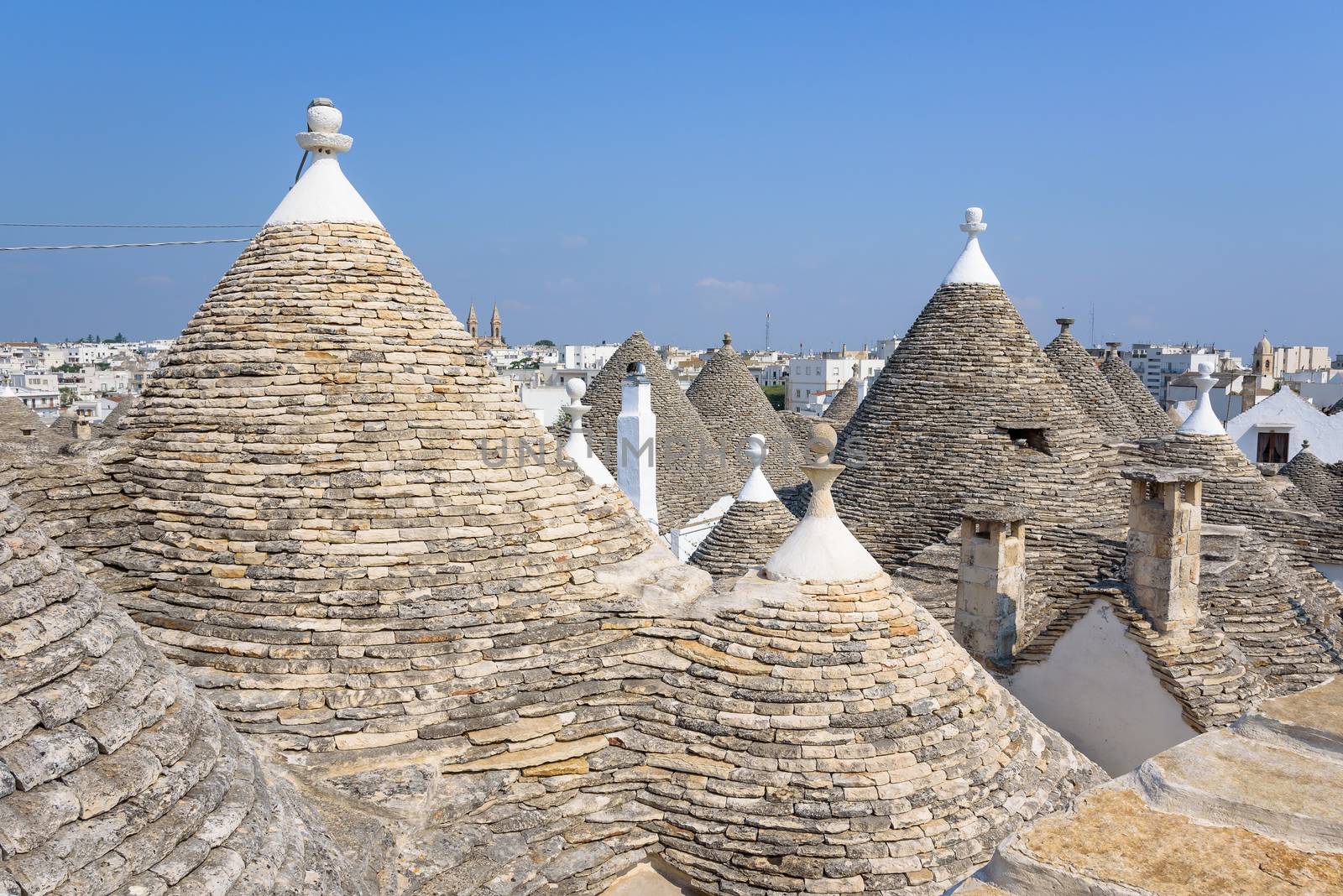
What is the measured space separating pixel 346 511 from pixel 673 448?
40.5 feet

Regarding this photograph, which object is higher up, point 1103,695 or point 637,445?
point 637,445

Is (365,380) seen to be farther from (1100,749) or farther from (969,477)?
(969,477)

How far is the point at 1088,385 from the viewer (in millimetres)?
17250

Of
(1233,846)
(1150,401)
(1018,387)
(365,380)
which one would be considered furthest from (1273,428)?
(1233,846)

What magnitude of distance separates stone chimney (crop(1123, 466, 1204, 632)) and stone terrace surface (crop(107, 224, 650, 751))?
518 cm

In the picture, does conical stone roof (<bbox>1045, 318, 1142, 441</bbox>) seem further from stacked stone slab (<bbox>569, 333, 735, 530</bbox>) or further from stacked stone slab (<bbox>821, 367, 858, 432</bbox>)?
stacked stone slab (<bbox>821, 367, 858, 432</bbox>)

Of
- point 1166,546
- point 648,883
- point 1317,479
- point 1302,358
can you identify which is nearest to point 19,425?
point 648,883

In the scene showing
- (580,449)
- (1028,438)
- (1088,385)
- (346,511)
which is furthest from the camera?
(1088,385)

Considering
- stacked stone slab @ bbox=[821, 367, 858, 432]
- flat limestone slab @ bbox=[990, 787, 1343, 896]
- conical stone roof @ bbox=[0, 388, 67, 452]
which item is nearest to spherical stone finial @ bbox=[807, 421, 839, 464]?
flat limestone slab @ bbox=[990, 787, 1343, 896]

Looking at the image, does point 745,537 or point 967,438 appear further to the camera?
point 967,438

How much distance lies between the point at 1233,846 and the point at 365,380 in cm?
524

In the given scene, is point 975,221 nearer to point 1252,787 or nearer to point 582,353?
point 1252,787

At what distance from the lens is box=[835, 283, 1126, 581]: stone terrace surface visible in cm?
1217

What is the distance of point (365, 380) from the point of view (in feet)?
19.8
